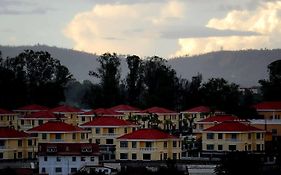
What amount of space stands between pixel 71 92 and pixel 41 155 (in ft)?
457

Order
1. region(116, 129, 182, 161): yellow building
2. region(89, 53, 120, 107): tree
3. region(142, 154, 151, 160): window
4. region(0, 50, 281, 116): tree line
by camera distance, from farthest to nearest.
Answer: region(89, 53, 120, 107): tree, region(0, 50, 281, 116): tree line, region(142, 154, 151, 160): window, region(116, 129, 182, 161): yellow building

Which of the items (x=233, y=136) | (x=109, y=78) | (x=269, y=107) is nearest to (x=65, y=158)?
(x=233, y=136)

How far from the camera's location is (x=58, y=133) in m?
63.4

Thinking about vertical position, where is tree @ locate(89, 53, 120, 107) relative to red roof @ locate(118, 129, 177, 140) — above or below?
above

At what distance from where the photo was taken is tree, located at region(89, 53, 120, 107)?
94312mm

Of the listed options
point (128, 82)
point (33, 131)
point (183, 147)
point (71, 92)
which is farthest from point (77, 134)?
point (71, 92)

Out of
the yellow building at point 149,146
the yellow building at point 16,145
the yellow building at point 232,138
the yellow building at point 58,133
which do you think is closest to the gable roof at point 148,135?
the yellow building at point 149,146

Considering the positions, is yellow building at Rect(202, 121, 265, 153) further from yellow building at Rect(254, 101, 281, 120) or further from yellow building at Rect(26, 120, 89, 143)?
yellow building at Rect(254, 101, 281, 120)

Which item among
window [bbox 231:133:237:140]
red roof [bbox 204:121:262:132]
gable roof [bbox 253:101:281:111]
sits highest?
gable roof [bbox 253:101:281:111]

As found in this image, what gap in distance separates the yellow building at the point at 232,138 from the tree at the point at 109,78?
102ft

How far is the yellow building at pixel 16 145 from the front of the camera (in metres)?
59.4

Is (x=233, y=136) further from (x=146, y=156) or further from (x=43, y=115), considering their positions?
(x=43, y=115)

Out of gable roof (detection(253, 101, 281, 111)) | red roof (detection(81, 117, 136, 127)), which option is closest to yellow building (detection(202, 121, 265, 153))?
red roof (detection(81, 117, 136, 127))

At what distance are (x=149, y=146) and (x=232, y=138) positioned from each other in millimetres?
6778
